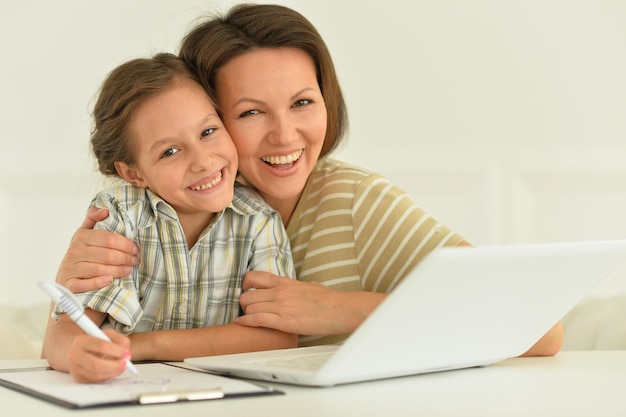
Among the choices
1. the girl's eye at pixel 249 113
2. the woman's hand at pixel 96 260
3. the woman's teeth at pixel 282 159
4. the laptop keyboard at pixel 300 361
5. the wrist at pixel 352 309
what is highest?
the girl's eye at pixel 249 113

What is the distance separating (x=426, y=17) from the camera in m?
2.95

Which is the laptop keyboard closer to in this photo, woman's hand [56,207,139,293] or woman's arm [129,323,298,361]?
woman's arm [129,323,298,361]

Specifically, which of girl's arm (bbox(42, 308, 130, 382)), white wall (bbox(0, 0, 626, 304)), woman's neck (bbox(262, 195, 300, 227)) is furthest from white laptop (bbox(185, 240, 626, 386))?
white wall (bbox(0, 0, 626, 304))

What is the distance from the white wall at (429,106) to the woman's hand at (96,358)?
1.81m

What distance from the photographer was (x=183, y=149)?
1.43 m

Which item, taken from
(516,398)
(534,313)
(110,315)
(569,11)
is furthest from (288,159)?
(569,11)

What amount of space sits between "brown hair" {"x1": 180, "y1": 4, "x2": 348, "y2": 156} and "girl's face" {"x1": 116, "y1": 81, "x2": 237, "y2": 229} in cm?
13

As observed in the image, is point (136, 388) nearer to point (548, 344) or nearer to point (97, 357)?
point (97, 357)

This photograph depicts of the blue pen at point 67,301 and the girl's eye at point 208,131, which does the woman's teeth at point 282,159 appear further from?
the blue pen at point 67,301

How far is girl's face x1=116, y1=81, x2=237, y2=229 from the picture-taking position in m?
1.41

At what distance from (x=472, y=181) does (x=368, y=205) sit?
56.3 inches

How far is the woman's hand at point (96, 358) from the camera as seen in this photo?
941mm

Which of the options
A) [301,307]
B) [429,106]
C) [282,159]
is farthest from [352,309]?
[429,106]

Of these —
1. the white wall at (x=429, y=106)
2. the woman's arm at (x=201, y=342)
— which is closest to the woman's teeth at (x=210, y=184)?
the woman's arm at (x=201, y=342)
